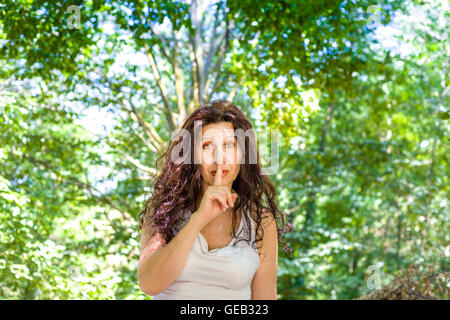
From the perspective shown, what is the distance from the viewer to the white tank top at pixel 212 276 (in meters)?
1.10

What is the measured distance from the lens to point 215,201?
101 centimetres

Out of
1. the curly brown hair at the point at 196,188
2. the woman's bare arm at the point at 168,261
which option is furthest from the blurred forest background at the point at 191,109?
the woman's bare arm at the point at 168,261

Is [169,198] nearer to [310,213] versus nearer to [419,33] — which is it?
[419,33]

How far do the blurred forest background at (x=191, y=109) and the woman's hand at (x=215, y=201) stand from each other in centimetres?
284

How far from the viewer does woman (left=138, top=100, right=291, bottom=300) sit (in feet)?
3.43

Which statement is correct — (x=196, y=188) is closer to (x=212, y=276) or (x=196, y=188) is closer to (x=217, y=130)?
(x=217, y=130)

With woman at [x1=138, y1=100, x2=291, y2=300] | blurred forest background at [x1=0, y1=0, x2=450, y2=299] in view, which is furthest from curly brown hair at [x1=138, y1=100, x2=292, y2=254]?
blurred forest background at [x1=0, y1=0, x2=450, y2=299]

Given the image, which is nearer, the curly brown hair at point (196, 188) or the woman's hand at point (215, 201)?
the woman's hand at point (215, 201)

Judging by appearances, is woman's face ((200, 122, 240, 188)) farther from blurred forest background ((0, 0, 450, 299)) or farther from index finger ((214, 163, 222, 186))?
blurred forest background ((0, 0, 450, 299))

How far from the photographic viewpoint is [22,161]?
5668mm

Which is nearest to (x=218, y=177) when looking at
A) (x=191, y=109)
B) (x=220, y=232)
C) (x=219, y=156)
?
(x=219, y=156)

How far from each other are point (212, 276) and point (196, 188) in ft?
0.84

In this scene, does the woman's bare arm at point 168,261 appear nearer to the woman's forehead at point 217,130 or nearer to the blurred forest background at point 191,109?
the woman's forehead at point 217,130
